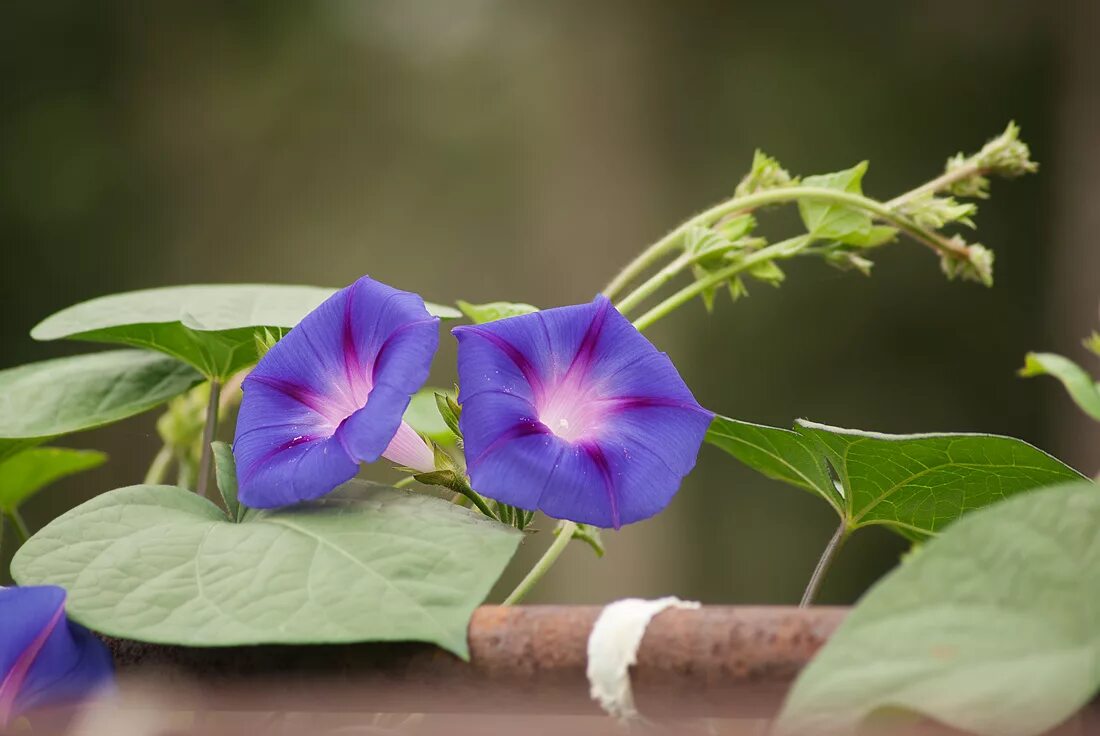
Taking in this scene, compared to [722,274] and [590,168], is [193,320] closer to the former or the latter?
[722,274]

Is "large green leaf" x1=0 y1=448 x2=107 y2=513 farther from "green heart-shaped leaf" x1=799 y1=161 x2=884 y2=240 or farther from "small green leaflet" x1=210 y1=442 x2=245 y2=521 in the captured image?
"green heart-shaped leaf" x1=799 y1=161 x2=884 y2=240

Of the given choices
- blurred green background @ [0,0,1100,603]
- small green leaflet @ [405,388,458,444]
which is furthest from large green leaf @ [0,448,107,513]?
blurred green background @ [0,0,1100,603]

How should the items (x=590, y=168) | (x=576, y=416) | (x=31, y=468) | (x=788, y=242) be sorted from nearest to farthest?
1. (x=576, y=416)
2. (x=788, y=242)
3. (x=31, y=468)
4. (x=590, y=168)

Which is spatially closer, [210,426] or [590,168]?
[210,426]

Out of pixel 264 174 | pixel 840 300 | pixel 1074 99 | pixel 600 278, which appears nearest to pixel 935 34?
pixel 1074 99

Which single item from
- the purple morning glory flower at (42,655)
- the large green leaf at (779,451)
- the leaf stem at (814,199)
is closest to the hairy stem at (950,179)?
the leaf stem at (814,199)

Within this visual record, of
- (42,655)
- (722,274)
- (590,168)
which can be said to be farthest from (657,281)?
(590,168)

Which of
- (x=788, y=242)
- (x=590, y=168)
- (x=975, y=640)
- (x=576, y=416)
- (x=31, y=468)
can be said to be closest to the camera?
(x=975, y=640)
